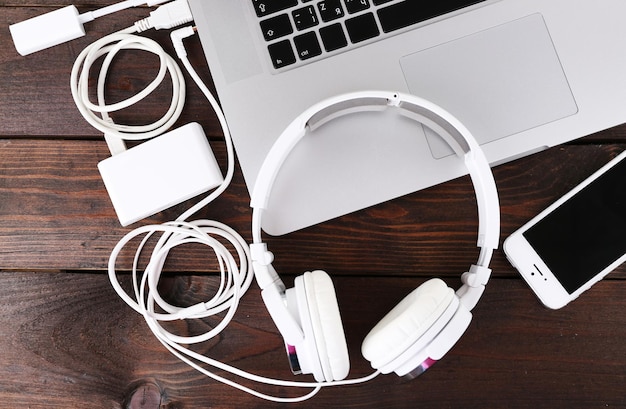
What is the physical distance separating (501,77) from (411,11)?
11 centimetres

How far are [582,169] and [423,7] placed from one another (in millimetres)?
249

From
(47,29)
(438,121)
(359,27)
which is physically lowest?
(438,121)

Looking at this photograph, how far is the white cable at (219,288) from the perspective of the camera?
56 centimetres

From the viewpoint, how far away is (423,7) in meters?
0.55

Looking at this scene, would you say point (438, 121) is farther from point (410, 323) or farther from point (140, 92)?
point (140, 92)

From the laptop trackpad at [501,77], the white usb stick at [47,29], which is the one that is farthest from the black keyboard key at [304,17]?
the white usb stick at [47,29]

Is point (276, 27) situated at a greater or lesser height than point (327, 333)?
greater

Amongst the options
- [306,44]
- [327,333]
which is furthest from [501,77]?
[327,333]

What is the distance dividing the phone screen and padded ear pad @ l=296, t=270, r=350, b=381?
242 millimetres

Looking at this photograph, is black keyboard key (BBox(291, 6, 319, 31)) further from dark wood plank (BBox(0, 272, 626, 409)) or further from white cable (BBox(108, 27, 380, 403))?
dark wood plank (BBox(0, 272, 626, 409))

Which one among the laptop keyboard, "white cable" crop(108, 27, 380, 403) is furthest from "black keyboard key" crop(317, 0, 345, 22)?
"white cable" crop(108, 27, 380, 403)

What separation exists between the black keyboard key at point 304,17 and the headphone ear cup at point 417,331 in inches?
10.9

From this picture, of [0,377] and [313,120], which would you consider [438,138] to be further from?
[0,377]

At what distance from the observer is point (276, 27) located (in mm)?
540
